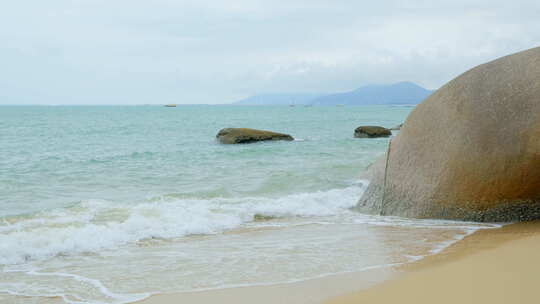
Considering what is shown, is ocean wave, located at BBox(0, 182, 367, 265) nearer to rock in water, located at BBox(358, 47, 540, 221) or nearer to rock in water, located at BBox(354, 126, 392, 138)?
rock in water, located at BBox(358, 47, 540, 221)

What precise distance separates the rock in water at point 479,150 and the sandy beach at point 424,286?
6.10 feet

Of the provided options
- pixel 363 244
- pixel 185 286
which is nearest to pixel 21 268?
pixel 185 286

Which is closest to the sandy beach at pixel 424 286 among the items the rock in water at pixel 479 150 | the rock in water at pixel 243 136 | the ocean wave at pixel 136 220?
the rock in water at pixel 479 150

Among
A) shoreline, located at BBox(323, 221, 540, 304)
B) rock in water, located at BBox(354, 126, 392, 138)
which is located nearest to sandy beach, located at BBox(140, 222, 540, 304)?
shoreline, located at BBox(323, 221, 540, 304)

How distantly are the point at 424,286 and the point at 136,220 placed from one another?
468 centimetres

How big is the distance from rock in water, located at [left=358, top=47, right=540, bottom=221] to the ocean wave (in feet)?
5.64

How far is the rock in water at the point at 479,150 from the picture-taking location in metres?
7.15

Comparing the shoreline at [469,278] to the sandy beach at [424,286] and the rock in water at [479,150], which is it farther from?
the rock in water at [479,150]

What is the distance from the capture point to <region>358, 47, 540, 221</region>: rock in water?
7.15 m

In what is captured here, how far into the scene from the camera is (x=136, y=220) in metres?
7.80

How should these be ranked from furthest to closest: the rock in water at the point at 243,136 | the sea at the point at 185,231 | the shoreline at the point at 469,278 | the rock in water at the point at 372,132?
the rock in water at the point at 372,132 < the rock in water at the point at 243,136 < the sea at the point at 185,231 < the shoreline at the point at 469,278

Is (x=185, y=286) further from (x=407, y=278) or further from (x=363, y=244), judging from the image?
(x=363, y=244)

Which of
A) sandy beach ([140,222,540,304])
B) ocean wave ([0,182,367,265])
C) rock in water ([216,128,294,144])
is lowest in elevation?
ocean wave ([0,182,367,265])

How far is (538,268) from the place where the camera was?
489 cm
